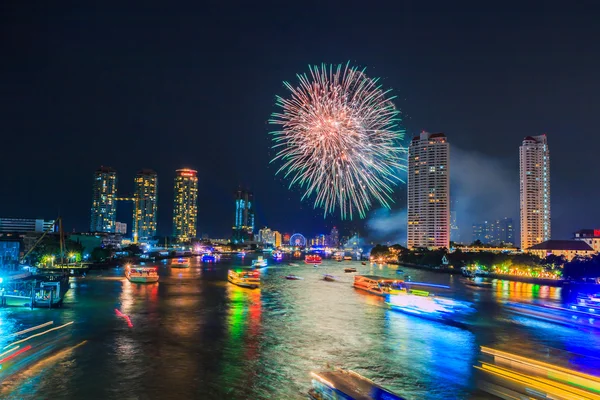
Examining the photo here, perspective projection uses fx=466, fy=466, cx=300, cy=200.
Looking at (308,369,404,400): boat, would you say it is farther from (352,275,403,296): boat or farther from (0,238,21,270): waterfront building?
(0,238,21,270): waterfront building

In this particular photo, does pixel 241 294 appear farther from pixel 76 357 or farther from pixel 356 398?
pixel 356 398

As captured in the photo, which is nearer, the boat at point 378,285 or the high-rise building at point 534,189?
the boat at point 378,285

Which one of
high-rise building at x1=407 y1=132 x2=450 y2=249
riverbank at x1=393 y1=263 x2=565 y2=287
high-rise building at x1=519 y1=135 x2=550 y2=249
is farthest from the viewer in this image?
high-rise building at x1=407 y1=132 x2=450 y2=249

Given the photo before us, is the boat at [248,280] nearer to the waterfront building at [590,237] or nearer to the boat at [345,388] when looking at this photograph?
the boat at [345,388]

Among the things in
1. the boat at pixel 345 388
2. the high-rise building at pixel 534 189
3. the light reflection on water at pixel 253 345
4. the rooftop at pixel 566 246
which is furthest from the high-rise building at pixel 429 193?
the boat at pixel 345 388

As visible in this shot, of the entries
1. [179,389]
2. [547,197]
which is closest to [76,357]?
[179,389]

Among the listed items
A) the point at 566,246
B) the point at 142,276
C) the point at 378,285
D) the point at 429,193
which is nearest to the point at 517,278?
the point at 566,246

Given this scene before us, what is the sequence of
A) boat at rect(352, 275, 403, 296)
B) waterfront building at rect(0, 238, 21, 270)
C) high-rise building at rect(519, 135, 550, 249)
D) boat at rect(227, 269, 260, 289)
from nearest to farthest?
1. boat at rect(352, 275, 403, 296)
2. boat at rect(227, 269, 260, 289)
3. waterfront building at rect(0, 238, 21, 270)
4. high-rise building at rect(519, 135, 550, 249)

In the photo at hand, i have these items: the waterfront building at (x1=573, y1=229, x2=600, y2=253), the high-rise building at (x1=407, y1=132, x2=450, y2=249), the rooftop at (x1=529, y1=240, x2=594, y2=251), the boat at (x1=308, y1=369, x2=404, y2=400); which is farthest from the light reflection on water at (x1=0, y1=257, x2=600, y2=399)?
the high-rise building at (x1=407, y1=132, x2=450, y2=249)
